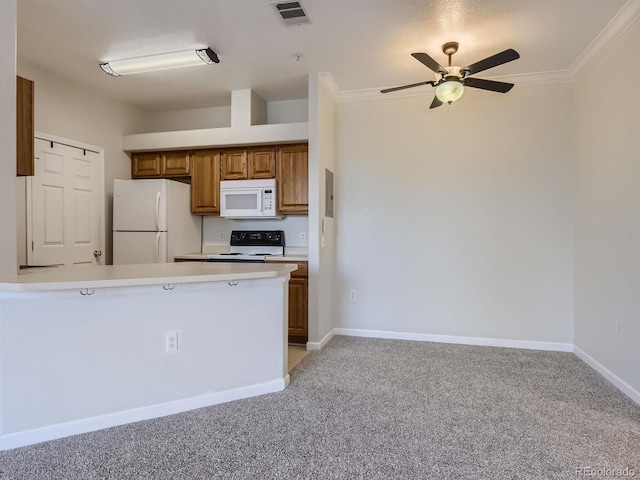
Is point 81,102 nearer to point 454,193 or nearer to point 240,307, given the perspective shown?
point 240,307

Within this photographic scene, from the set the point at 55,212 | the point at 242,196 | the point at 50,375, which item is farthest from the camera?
the point at 242,196

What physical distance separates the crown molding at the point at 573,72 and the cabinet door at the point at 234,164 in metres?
1.23

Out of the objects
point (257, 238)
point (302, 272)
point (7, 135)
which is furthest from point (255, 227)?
point (7, 135)

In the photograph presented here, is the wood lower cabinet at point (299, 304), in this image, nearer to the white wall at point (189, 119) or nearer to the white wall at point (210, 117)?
the white wall at point (210, 117)

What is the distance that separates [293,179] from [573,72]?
289cm

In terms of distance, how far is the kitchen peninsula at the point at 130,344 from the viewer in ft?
6.34

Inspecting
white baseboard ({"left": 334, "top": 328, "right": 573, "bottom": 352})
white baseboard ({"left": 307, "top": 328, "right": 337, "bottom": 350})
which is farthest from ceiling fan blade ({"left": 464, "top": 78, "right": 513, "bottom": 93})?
white baseboard ({"left": 307, "top": 328, "right": 337, "bottom": 350})

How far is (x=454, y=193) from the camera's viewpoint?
153 inches

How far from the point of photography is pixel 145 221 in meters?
4.03

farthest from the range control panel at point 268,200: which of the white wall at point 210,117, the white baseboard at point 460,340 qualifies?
the white baseboard at point 460,340

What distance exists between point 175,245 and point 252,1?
8.79ft

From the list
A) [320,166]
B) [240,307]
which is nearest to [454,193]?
[320,166]

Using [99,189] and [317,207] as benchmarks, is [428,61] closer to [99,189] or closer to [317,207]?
[317,207]

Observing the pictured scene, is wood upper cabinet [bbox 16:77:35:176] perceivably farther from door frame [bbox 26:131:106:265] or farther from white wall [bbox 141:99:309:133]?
white wall [bbox 141:99:309:133]
